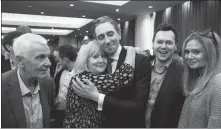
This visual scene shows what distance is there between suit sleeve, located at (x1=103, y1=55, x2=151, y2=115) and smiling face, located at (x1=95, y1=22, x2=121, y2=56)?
169 millimetres

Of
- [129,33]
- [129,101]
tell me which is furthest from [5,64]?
[129,33]

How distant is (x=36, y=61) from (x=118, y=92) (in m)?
0.51

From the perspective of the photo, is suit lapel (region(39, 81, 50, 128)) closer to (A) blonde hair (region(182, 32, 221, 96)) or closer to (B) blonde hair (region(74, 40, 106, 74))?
(B) blonde hair (region(74, 40, 106, 74))

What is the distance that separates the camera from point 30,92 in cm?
130

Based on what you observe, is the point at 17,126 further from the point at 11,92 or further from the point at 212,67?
the point at 212,67

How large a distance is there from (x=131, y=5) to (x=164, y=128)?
5358 millimetres

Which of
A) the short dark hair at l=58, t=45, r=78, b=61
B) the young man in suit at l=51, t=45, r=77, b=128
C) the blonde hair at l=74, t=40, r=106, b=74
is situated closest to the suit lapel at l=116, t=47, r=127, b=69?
the blonde hair at l=74, t=40, r=106, b=74

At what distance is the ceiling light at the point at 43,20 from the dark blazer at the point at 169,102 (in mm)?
7285

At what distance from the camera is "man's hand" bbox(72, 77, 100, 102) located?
1200 millimetres

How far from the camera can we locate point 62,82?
1.99 metres

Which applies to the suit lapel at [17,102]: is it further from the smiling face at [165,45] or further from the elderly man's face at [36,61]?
the smiling face at [165,45]

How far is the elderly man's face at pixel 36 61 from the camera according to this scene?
4.11 ft

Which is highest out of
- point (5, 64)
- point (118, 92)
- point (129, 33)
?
point (129, 33)

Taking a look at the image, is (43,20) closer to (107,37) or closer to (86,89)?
(107,37)
